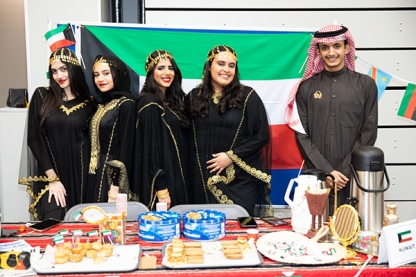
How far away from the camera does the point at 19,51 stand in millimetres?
4840

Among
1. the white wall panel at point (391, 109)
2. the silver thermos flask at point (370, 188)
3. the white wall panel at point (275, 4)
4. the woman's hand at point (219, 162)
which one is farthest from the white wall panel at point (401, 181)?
the silver thermos flask at point (370, 188)

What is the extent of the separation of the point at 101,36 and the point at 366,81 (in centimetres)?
191

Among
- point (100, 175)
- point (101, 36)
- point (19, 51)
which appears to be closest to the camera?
point (100, 175)

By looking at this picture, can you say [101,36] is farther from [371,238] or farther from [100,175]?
[371,238]

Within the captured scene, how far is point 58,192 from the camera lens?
105 inches

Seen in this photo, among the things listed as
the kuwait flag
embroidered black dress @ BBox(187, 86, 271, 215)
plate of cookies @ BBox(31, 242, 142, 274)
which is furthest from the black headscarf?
plate of cookies @ BBox(31, 242, 142, 274)

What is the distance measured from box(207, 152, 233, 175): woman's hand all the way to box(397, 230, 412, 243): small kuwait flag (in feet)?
4.51

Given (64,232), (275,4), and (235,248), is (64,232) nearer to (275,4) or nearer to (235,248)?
(235,248)

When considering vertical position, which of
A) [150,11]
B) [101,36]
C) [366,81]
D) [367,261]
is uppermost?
[150,11]

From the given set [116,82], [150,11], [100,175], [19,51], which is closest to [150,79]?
[116,82]

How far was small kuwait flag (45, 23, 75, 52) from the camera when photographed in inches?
121

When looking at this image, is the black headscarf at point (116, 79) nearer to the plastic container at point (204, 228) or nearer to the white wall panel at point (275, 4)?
the white wall panel at point (275, 4)

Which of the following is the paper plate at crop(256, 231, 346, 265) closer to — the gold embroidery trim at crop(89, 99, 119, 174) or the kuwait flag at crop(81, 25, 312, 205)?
the gold embroidery trim at crop(89, 99, 119, 174)

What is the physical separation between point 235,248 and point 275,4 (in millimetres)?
2583
